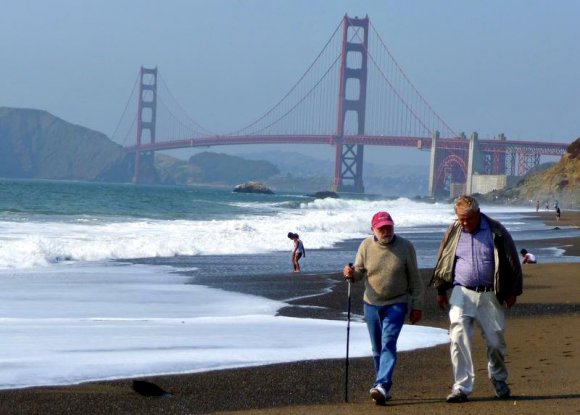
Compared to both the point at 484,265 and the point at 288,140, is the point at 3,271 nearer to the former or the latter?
the point at 484,265

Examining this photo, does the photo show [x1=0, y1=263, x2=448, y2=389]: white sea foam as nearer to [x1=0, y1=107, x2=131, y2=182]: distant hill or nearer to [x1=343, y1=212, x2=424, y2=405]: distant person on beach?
[x1=343, y1=212, x2=424, y2=405]: distant person on beach

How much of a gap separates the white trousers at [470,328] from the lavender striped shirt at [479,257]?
5cm

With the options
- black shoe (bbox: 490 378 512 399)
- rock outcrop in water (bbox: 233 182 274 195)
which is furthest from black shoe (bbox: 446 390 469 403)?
rock outcrop in water (bbox: 233 182 274 195)

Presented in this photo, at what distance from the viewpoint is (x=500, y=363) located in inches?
204

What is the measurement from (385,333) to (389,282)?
0.22 metres

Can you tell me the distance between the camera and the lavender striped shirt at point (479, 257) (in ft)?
16.8

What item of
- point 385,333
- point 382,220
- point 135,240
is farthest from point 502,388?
point 135,240

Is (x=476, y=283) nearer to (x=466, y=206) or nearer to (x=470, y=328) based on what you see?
(x=470, y=328)

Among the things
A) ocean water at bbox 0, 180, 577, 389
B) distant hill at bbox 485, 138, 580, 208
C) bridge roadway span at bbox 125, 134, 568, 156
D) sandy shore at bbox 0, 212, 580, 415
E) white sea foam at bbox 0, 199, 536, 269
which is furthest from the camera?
bridge roadway span at bbox 125, 134, 568, 156

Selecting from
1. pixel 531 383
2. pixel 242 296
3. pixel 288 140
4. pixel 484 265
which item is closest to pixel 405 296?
pixel 484 265

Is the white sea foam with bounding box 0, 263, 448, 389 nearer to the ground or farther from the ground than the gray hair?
nearer to the ground

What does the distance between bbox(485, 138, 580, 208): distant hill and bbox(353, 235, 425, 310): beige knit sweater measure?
2083 inches

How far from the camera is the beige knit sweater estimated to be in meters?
5.18

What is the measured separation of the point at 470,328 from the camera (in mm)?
5191
